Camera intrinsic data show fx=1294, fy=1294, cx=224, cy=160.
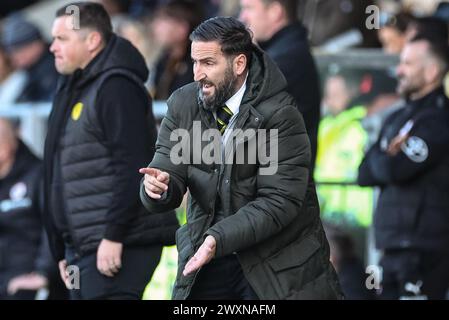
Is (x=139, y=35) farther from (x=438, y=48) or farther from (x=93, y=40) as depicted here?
(x=93, y=40)

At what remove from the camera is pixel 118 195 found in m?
7.18

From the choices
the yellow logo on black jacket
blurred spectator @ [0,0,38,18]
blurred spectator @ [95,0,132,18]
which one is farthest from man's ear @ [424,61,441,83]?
blurred spectator @ [0,0,38,18]

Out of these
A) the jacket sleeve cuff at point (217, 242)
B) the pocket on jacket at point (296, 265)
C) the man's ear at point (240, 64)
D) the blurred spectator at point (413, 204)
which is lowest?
the blurred spectator at point (413, 204)

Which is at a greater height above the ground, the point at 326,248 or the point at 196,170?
the point at 196,170

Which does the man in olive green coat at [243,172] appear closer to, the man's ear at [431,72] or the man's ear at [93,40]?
the man's ear at [93,40]

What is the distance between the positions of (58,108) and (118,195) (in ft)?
2.11

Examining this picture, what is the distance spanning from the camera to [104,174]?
722 centimetres

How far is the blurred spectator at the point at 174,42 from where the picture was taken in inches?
412

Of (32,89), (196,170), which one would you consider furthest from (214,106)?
(32,89)

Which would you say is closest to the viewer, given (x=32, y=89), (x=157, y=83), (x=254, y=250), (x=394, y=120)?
(x=254, y=250)

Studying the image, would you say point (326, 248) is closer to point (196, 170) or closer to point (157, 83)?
point (196, 170)

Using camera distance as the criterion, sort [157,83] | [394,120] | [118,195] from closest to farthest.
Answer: [118,195], [394,120], [157,83]

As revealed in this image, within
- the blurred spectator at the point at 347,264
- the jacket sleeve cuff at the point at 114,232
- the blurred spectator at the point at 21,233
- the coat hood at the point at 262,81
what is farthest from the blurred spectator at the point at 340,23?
the coat hood at the point at 262,81

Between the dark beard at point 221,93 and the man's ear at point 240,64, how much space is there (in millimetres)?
34
